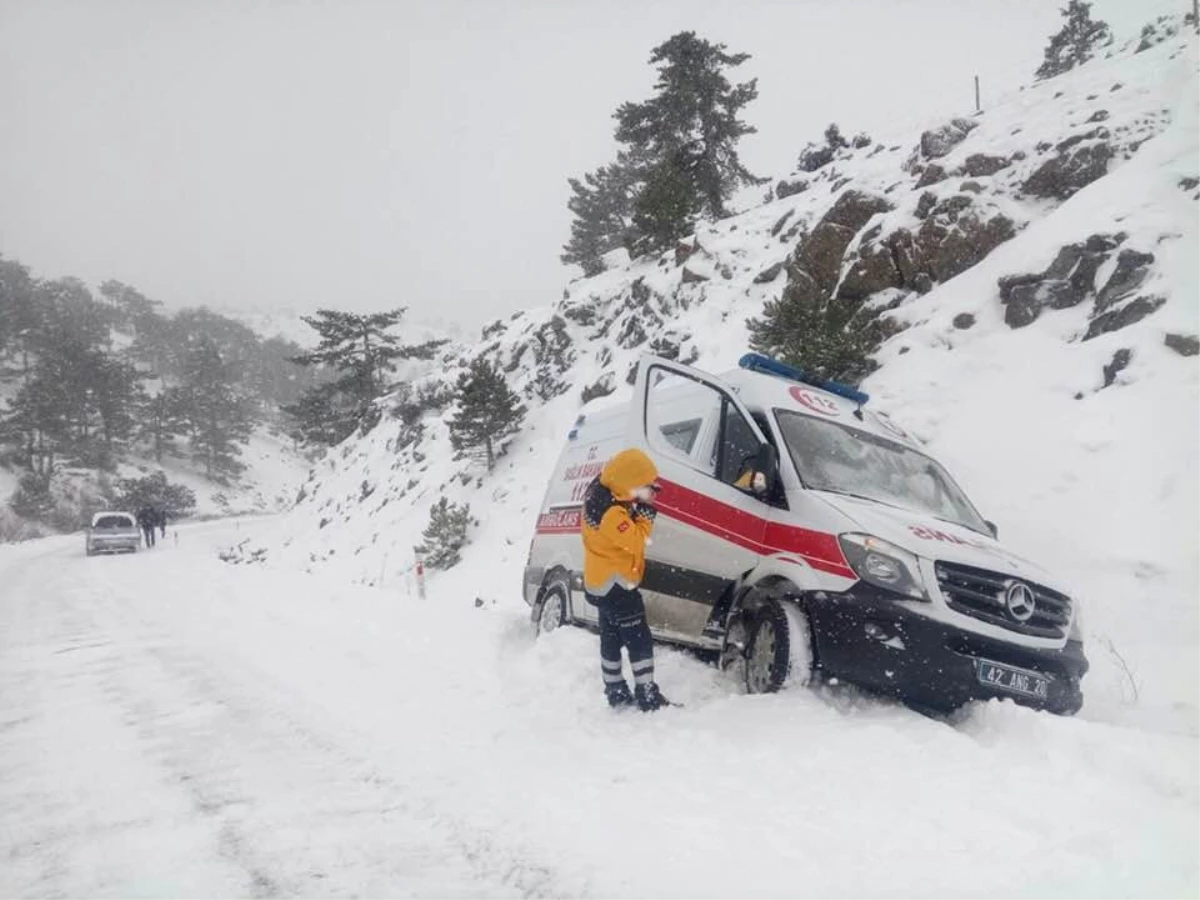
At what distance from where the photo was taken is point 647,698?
4.89m

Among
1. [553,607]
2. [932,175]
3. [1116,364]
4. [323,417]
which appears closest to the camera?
[553,607]

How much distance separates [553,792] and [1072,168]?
1491 cm

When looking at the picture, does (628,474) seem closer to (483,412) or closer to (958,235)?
(958,235)

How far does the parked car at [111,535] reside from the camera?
Answer: 25656mm

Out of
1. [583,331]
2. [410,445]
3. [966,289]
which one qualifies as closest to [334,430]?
[410,445]

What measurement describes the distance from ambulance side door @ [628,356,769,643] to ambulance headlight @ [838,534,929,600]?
0.78 m

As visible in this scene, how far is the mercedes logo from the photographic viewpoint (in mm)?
4660

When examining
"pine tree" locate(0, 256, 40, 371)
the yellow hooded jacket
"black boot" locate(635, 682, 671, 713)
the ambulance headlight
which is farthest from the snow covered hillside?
"pine tree" locate(0, 256, 40, 371)

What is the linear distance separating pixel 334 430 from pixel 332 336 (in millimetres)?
5133

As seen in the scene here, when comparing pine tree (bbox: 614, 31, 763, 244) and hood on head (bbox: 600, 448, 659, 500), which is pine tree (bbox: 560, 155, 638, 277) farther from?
hood on head (bbox: 600, 448, 659, 500)

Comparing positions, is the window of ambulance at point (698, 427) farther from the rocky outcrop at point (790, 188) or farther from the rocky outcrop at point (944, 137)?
the rocky outcrop at point (790, 188)

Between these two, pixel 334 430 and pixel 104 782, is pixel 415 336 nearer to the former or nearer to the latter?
pixel 334 430

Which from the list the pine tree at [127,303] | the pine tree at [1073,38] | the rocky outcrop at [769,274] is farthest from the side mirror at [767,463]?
the pine tree at [127,303]

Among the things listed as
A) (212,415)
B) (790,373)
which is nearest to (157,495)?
(212,415)
